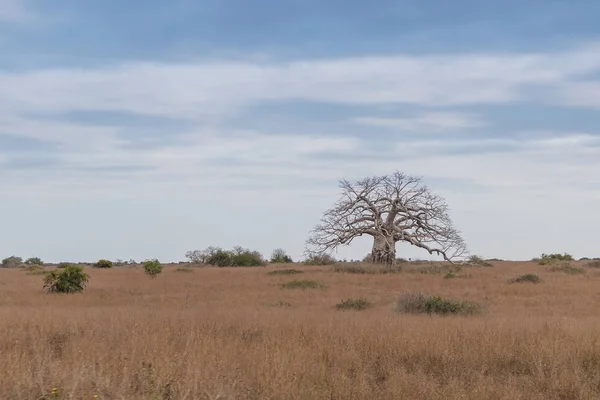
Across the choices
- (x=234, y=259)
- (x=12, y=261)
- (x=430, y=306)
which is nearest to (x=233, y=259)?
(x=234, y=259)

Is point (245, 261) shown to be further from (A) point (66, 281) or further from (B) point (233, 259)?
(A) point (66, 281)

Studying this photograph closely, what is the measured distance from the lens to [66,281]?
943 inches

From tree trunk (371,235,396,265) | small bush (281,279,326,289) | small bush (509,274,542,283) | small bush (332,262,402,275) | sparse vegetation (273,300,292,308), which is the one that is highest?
tree trunk (371,235,396,265)

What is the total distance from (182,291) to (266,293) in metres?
3.57

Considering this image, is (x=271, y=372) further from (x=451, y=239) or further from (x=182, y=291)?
(x=451, y=239)

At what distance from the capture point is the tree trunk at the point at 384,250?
1709 inches

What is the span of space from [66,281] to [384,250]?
79.6 feet

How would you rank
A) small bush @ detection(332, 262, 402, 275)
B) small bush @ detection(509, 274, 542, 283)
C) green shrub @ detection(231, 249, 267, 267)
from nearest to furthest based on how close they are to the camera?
small bush @ detection(509, 274, 542, 283), small bush @ detection(332, 262, 402, 275), green shrub @ detection(231, 249, 267, 267)

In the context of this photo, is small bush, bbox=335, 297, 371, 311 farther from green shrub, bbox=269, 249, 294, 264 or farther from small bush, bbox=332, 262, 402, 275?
green shrub, bbox=269, 249, 294, 264

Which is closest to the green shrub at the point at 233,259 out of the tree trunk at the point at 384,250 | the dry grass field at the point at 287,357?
the tree trunk at the point at 384,250

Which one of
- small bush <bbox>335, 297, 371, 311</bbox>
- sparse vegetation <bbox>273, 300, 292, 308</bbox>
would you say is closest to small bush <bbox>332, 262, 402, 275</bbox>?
sparse vegetation <bbox>273, 300, 292, 308</bbox>

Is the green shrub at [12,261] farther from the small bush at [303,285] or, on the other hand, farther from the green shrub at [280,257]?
the small bush at [303,285]

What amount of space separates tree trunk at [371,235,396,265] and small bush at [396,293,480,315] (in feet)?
85.0

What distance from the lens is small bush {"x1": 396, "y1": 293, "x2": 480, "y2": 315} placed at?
1634 centimetres
